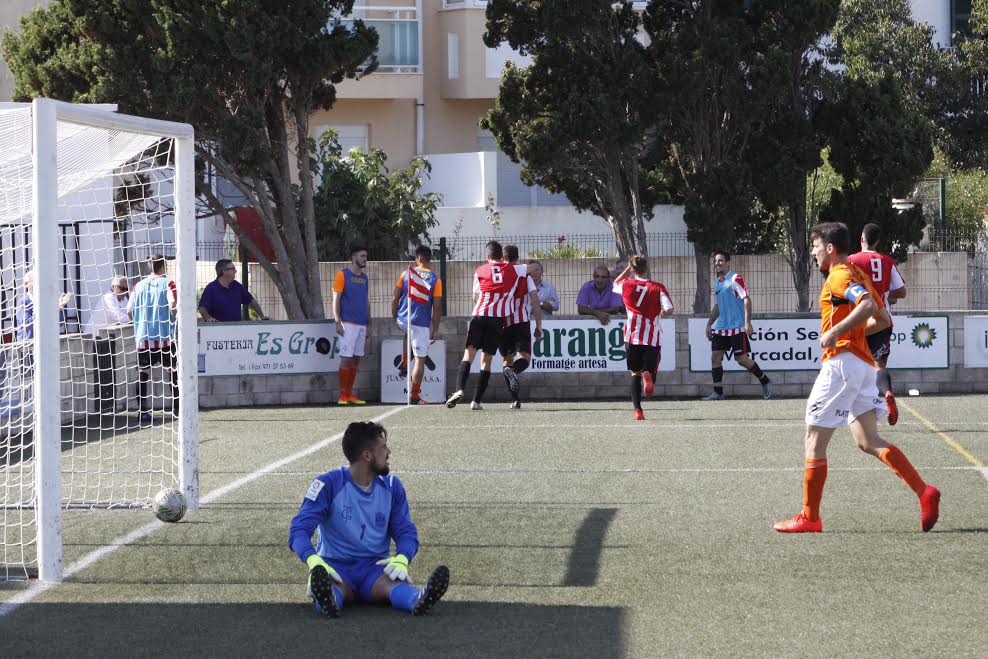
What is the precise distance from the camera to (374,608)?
20.1 ft

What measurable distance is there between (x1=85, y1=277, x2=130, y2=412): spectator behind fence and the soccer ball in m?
8.29

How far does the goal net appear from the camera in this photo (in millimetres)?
7000

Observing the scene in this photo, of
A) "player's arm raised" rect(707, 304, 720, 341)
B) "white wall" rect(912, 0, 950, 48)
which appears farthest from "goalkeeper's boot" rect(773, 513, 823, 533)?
"white wall" rect(912, 0, 950, 48)

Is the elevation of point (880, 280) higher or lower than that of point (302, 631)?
higher

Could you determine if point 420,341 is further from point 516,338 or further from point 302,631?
point 302,631

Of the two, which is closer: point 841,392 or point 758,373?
point 841,392

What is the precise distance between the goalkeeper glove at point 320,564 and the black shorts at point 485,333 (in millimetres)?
9450

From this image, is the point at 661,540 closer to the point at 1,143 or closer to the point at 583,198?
the point at 1,143

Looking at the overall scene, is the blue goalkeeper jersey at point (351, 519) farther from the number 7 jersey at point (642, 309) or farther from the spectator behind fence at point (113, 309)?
the spectator behind fence at point (113, 309)

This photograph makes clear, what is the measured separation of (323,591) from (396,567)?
44 cm

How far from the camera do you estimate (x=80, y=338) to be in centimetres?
1642

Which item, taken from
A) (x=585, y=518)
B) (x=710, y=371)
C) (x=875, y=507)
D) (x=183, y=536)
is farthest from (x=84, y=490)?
(x=710, y=371)

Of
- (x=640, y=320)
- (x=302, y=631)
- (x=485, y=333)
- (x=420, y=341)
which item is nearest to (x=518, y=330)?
(x=485, y=333)

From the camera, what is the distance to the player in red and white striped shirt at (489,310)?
15.5 m
